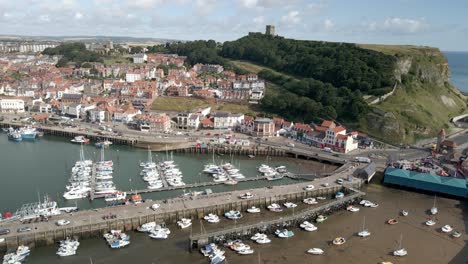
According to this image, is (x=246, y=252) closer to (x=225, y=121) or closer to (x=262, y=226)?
(x=262, y=226)

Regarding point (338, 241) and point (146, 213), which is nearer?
point (338, 241)

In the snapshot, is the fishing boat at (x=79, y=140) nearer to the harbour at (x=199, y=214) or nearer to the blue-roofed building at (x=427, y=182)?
the harbour at (x=199, y=214)

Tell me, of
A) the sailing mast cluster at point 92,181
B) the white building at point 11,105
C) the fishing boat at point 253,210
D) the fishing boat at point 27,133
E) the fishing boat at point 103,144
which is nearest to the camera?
the fishing boat at point 253,210

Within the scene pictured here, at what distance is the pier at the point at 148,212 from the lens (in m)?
26.9

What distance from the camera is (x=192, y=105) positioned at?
70.4m

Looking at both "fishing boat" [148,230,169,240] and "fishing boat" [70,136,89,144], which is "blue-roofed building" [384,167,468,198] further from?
"fishing boat" [70,136,89,144]

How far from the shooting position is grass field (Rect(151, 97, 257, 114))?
6862 cm

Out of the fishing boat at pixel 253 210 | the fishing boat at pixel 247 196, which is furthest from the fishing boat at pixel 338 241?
the fishing boat at pixel 247 196

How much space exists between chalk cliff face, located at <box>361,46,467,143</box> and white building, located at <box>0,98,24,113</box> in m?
58.1

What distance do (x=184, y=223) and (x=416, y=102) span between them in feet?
176

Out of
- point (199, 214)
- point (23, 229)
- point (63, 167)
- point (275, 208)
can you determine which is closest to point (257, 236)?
point (275, 208)

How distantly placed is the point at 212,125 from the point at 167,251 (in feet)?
114

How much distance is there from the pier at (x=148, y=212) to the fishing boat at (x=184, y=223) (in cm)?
56

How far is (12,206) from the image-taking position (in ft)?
107
